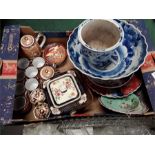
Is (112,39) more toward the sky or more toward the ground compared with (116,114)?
more toward the sky

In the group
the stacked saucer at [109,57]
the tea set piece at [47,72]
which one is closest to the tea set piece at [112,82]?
the stacked saucer at [109,57]

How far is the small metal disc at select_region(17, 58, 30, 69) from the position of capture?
2.86ft

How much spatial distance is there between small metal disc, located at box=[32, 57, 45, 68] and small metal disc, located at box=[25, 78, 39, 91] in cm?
4

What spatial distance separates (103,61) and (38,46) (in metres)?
0.19

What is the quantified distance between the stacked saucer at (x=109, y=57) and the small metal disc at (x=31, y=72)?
0.11 meters

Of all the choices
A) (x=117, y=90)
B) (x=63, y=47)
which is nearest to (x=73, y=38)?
(x=63, y=47)

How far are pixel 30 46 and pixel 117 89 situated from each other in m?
0.25

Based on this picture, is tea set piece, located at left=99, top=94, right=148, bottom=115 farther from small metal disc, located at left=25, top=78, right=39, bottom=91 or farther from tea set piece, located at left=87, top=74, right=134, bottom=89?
small metal disc, located at left=25, top=78, right=39, bottom=91

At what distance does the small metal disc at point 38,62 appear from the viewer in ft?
2.88

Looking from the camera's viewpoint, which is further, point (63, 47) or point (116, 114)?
point (63, 47)

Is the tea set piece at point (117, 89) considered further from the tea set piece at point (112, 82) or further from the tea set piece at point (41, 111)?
the tea set piece at point (41, 111)

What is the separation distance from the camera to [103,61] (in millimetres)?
813

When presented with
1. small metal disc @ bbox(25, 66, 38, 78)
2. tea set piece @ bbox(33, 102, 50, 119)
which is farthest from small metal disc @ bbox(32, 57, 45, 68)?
Result: tea set piece @ bbox(33, 102, 50, 119)

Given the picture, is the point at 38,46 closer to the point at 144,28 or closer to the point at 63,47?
the point at 63,47
